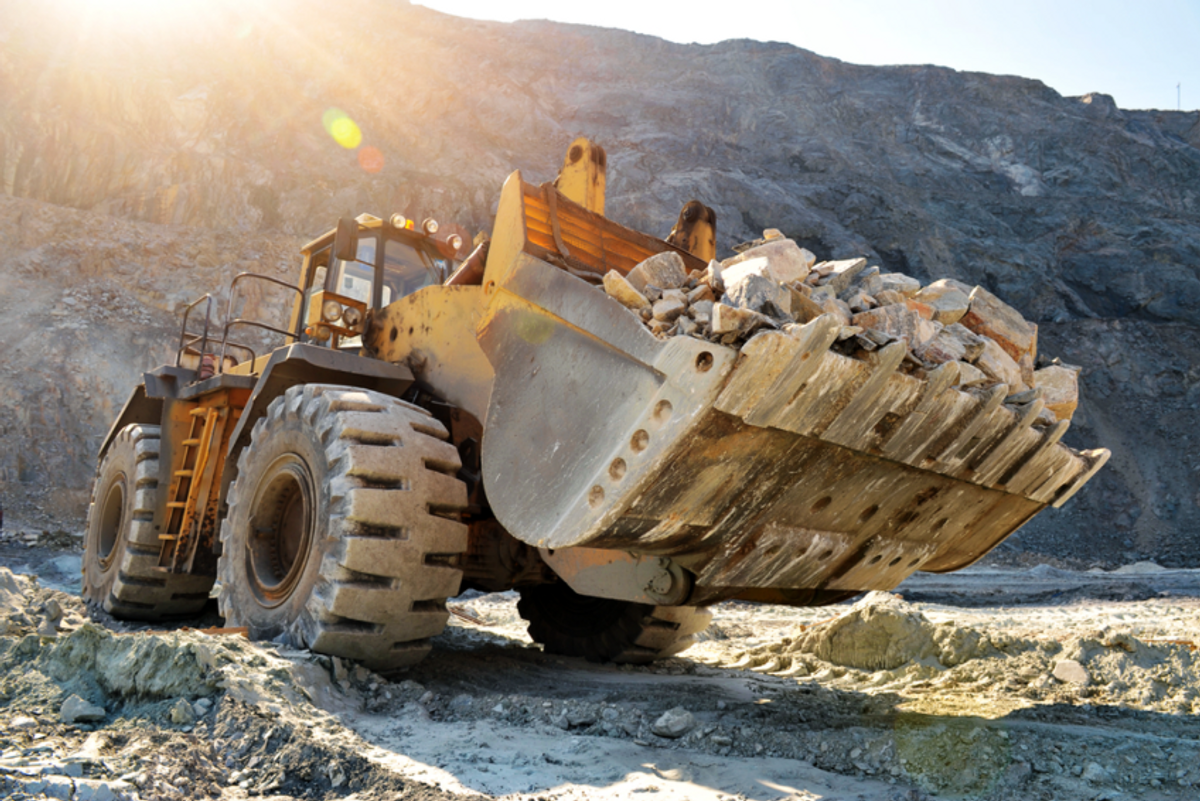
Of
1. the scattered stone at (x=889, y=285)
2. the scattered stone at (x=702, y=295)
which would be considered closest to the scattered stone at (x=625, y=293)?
the scattered stone at (x=702, y=295)

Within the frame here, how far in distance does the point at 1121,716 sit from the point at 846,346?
2064mm

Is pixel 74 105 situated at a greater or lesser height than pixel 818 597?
greater

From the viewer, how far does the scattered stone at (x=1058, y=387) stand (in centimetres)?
363

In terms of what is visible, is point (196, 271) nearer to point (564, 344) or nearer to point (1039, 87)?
point (564, 344)

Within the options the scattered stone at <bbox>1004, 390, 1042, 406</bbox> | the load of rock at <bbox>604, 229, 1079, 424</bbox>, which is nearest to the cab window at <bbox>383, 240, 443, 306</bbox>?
the load of rock at <bbox>604, 229, 1079, 424</bbox>

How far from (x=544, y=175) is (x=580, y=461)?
3299 cm

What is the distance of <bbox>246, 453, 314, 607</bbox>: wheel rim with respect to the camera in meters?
4.19

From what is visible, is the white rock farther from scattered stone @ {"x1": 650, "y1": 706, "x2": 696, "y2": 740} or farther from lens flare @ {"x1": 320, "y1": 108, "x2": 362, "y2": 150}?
lens flare @ {"x1": 320, "y1": 108, "x2": 362, "y2": 150}

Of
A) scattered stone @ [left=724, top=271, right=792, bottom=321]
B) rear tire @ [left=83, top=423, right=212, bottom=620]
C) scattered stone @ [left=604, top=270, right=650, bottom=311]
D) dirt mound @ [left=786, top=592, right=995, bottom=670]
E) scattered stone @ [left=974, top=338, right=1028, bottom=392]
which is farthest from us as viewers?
rear tire @ [left=83, top=423, right=212, bottom=620]

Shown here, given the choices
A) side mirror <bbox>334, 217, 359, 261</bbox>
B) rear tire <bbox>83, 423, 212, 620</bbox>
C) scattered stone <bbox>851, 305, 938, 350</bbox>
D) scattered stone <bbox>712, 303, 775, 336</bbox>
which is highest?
side mirror <bbox>334, 217, 359, 261</bbox>

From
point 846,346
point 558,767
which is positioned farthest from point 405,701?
point 846,346

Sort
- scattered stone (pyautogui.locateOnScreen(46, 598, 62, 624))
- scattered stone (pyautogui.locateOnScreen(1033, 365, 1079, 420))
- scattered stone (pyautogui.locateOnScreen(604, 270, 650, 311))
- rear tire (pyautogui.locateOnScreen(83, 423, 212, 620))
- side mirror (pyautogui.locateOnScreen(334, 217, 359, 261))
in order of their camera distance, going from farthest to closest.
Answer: rear tire (pyautogui.locateOnScreen(83, 423, 212, 620)), side mirror (pyautogui.locateOnScreen(334, 217, 359, 261)), scattered stone (pyautogui.locateOnScreen(46, 598, 62, 624)), scattered stone (pyautogui.locateOnScreen(1033, 365, 1079, 420)), scattered stone (pyautogui.locateOnScreen(604, 270, 650, 311))

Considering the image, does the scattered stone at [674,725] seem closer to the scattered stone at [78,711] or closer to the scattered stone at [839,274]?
the scattered stone at [839,274]

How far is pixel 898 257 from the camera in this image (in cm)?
3653
